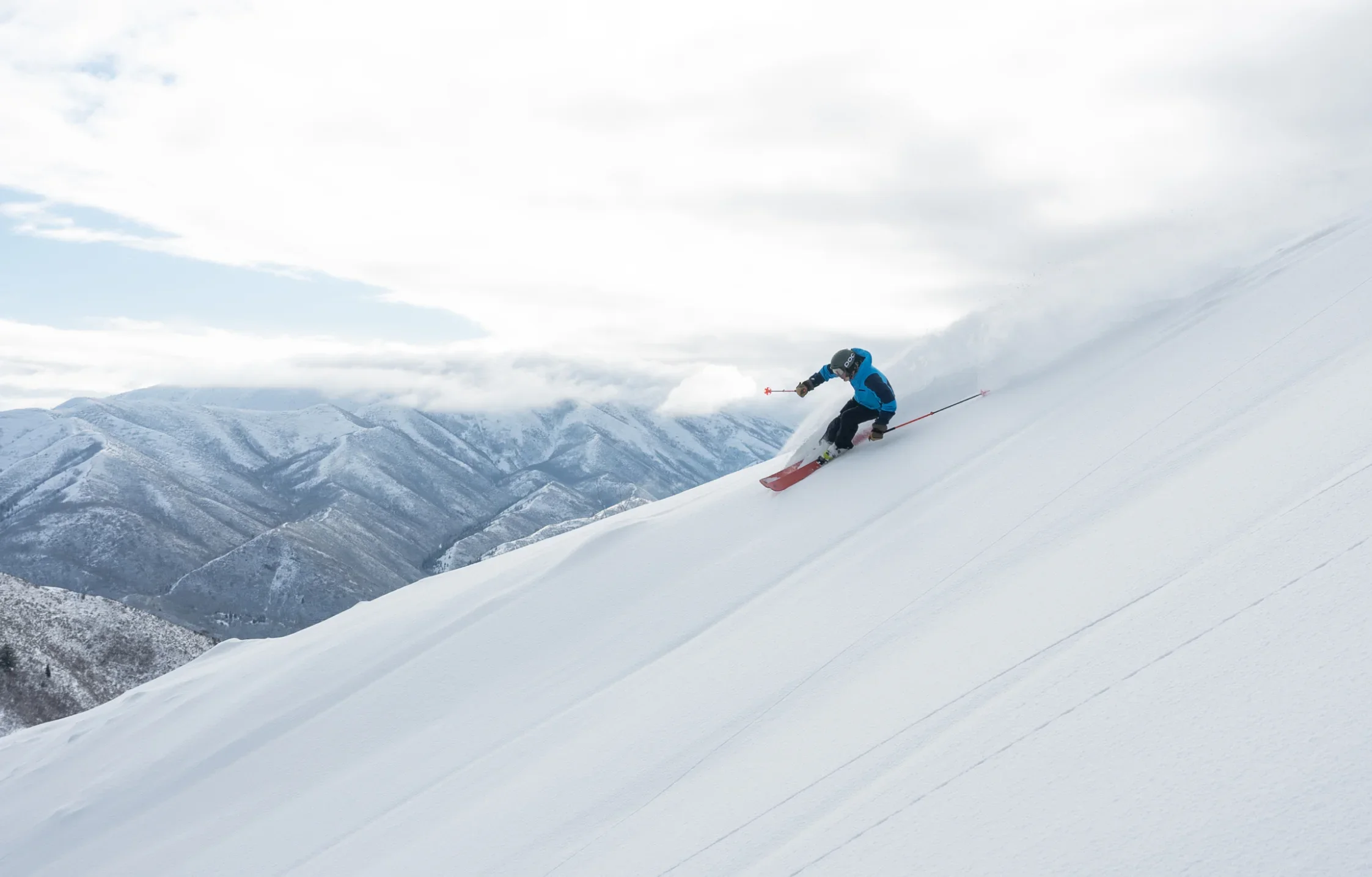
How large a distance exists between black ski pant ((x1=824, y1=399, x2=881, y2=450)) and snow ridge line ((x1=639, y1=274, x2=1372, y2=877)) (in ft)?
8.03

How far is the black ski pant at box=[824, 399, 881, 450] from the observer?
11.7 meters

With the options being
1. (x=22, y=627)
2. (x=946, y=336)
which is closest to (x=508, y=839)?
(x=946, y=336)

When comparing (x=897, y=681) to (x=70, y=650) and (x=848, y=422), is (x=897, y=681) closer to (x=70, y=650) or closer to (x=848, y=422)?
(x=848, y=422)

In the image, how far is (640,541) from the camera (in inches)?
447

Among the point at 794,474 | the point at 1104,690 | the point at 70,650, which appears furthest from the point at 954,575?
the point at 70,650

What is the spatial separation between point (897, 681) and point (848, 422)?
6560 millimetres

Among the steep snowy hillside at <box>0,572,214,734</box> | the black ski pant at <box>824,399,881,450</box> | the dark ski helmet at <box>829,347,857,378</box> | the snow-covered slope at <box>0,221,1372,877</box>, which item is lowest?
the steep snowy hillside at <box>0,572,214,734</box>

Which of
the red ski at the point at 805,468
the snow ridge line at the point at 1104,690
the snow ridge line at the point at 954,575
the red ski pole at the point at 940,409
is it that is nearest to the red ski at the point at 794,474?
the red ski at the point at 805,468

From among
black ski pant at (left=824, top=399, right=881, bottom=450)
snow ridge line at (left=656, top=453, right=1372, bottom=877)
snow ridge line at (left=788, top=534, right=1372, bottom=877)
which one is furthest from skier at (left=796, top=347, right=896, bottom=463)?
snow ridge line at (left=788, top=534, right=1372, bottom=877)

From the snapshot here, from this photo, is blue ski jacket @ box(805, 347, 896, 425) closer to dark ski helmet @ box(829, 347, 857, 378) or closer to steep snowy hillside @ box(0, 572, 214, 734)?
dark ski helmet @ box(829, 347, 857, 378)

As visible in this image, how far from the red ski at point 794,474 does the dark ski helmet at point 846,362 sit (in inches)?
42.2

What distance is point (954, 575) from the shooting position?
6988mm

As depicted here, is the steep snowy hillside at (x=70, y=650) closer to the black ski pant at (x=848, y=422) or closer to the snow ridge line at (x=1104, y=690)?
the black ski pant at (x=848, y=422)

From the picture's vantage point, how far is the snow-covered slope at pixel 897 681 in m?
3.39
